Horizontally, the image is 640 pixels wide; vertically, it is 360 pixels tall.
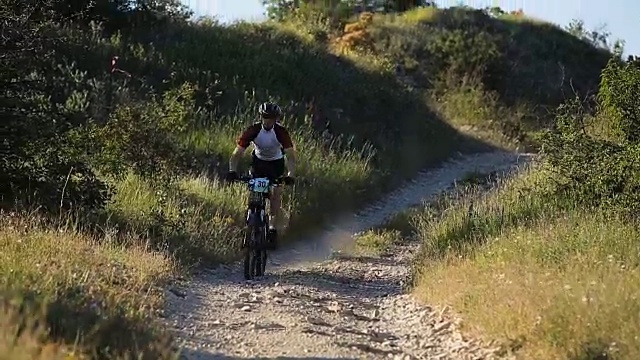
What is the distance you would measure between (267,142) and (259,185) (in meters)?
0.54

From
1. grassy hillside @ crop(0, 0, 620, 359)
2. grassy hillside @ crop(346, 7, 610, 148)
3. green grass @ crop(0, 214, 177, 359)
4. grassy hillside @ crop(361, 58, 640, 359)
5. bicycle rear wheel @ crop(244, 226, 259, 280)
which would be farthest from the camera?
grassy hillside @ crop(346, 7, 610, 148)

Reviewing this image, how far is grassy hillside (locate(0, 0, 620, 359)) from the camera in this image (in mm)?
6414

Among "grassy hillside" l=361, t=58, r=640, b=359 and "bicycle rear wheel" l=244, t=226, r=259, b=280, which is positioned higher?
"grassy hillside" l=361, t=58, r=640, b=359

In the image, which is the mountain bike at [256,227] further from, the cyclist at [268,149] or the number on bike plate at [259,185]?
the cyclist at [268,149]

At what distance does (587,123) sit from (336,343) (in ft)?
26.4

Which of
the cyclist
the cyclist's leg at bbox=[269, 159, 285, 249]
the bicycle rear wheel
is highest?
the cyclist

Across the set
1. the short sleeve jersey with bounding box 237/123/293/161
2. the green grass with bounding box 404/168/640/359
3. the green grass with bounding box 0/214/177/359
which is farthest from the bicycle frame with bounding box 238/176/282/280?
the green grass with bounding box 404/168/640/359

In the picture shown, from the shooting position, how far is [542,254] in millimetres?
8219

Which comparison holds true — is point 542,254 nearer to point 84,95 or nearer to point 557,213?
point 557,213

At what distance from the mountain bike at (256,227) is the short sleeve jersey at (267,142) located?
11.6 inches

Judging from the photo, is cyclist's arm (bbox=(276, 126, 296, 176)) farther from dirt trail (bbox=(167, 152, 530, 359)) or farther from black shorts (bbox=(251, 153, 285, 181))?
dirt trail (bbox=(167, 152, 530, 359))

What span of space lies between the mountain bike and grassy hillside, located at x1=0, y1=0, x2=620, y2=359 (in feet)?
2.16

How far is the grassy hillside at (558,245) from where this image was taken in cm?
606

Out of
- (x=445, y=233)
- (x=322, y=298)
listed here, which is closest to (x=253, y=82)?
(x=445, y=233)
